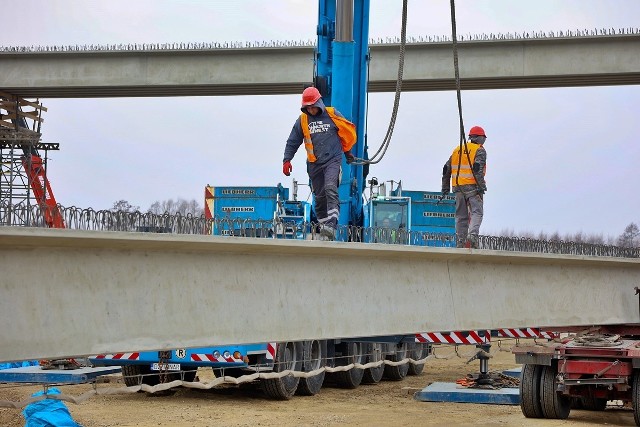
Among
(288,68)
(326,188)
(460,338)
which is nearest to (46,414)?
(326,188)

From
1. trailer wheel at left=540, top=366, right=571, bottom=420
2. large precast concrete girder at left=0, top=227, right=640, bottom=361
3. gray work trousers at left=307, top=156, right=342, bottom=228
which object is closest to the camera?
large precast concrete girder at left=0, top=227, right=640, bottom=361

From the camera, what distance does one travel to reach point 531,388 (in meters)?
14.4

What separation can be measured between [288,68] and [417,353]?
64.1ft

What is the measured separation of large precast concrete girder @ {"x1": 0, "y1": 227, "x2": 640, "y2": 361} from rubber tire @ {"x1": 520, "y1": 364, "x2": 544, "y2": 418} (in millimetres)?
3053

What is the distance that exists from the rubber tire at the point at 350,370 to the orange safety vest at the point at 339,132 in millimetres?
7704

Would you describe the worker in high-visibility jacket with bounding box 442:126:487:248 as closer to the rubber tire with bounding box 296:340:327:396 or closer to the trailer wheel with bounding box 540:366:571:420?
the trailer wheel with bounding box 540:366:571:420

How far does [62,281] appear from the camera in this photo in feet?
20.9

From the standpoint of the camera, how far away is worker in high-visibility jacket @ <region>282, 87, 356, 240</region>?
11477mm

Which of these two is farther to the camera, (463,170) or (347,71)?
(347,71)

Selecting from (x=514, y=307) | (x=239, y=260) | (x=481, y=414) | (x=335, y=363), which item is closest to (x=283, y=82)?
(x=335, y=363)

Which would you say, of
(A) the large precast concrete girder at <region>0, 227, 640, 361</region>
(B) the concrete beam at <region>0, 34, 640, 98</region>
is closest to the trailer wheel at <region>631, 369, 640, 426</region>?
(A) the large precast concrete girder at <region>0, 227, 640, 361</region>

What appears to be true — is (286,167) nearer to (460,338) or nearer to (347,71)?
(347,71)

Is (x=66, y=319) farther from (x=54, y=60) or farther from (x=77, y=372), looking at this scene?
(x=54, y=60)

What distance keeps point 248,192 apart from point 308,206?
171 cm
